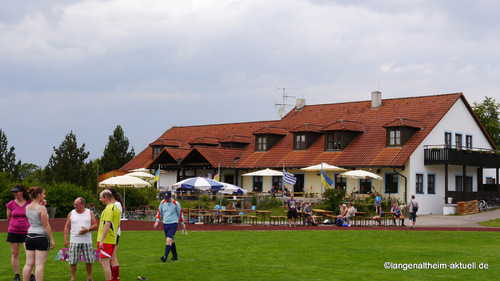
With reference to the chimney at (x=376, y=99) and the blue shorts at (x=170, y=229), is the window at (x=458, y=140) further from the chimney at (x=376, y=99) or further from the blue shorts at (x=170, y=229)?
the blue shorts at (x=170, y=229)

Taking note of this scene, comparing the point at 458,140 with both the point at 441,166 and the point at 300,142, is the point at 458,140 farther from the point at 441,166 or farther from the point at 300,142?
the point at 300,142

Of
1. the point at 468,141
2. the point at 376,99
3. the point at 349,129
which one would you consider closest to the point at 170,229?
the point at 349,129

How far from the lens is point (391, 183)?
42.8 meters

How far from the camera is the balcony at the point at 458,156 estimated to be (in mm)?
42219

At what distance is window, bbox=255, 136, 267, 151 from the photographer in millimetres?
51506

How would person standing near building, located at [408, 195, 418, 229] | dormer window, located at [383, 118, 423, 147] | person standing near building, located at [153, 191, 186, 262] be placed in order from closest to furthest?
person standing near building, located at [153, 191, 186, 262], person standing near building, located at [408, 195, 418, 229], dormer window, located at [383, 118, 423, 147]

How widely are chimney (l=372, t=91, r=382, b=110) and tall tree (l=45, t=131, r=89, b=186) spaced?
21.9m

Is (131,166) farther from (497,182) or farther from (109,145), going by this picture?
(497,182)

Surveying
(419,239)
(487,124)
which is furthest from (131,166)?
(419,239)

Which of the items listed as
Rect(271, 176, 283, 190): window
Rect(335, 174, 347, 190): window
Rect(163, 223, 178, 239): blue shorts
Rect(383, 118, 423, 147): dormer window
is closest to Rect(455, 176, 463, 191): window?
Rect(383, 118, 423, 147): dormer window

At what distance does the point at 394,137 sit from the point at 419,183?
3.36m

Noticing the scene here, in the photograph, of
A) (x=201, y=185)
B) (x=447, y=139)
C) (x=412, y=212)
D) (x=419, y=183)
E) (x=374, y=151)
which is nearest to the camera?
(x=412, y=212)

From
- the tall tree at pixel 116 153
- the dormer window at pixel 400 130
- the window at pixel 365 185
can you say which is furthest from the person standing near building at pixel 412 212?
the tall tree at pixel 116 153

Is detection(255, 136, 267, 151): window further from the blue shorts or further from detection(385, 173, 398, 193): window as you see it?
the blue shorts
